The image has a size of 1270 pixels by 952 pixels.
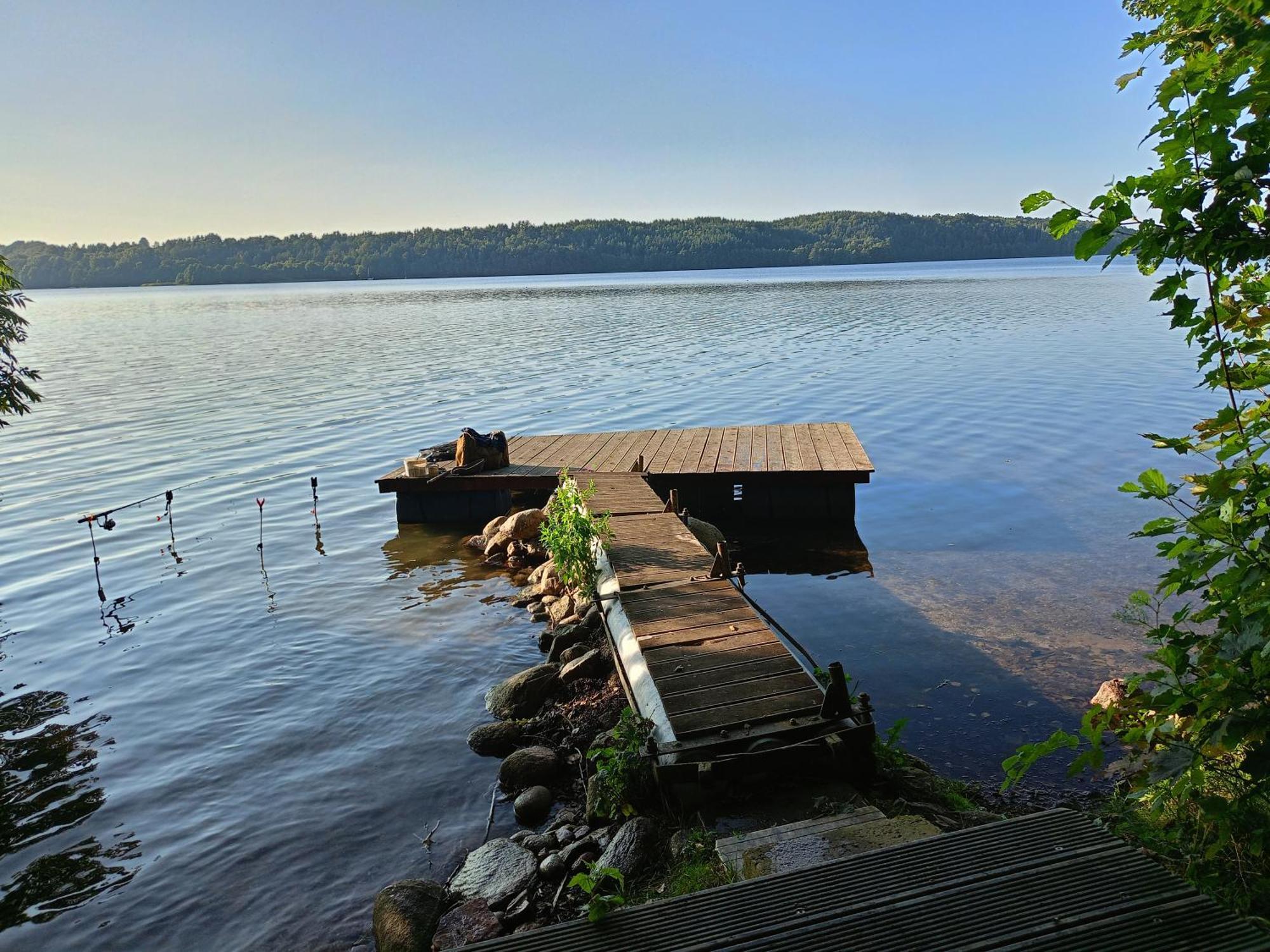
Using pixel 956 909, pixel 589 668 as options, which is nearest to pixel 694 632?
pixel 589 668

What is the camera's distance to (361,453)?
22.4m

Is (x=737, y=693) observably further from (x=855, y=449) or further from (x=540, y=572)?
(x=855, y=449)

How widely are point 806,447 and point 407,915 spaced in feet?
42.0

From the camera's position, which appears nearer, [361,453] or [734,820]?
[734,820]

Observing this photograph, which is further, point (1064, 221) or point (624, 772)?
point (624, 772)

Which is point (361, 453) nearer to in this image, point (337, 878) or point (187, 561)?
point (187, 561)

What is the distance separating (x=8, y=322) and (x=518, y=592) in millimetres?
8454

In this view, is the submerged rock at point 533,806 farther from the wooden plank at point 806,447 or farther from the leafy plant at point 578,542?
the wooden plank at point 806,447

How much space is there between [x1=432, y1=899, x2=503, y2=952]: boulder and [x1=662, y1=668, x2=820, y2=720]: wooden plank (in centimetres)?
184

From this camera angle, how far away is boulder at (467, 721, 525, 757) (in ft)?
28.1

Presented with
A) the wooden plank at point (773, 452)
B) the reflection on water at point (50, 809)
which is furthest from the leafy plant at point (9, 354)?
the wooden plank at point (773, 452)

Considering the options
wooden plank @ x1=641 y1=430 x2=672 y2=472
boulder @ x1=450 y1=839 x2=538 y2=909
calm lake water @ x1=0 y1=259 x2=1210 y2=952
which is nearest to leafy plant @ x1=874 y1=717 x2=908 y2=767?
calm lake water @ x1=0 y1=259 x2=1210 y2=952

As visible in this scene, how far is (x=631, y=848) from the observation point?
579cm

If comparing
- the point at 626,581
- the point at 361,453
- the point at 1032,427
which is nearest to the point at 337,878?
the point at 626,581
